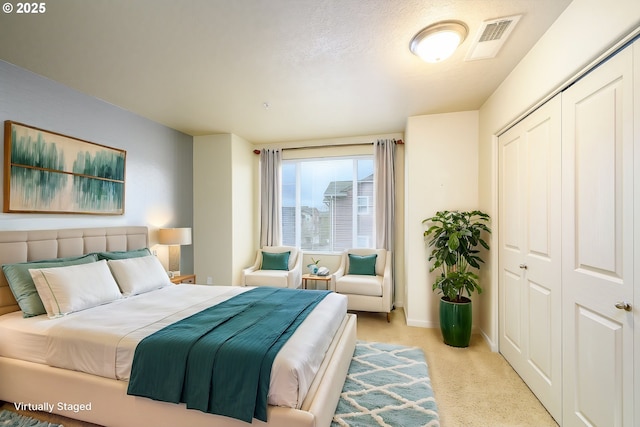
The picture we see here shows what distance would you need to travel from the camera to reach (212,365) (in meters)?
1.61

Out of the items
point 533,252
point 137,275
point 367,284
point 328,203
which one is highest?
point 328,203

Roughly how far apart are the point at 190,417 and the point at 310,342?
0.80 metres

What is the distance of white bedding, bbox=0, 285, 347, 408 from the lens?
5.12 ft

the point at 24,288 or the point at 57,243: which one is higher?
the point at 57,243

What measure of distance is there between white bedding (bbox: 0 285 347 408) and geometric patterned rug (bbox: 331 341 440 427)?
449mm

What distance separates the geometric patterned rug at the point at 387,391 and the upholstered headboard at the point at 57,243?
2.91 m

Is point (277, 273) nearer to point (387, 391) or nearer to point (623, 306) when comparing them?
point (387, 391)

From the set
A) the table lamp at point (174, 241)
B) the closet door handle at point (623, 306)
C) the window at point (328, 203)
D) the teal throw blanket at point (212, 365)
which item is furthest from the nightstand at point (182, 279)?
the closet door handle at point (623, 306)

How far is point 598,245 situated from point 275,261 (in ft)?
12.6

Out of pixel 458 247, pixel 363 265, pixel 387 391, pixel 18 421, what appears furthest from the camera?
pixel 363 265

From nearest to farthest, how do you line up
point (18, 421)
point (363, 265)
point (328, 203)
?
1. point (18, 421)
2. point (363, 265)
3. point (328, 203)

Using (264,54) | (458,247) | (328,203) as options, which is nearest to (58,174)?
(264,54)

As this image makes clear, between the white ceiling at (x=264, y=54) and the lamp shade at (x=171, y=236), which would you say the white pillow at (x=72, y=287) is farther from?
the white ceiling at (x=264, y=54)

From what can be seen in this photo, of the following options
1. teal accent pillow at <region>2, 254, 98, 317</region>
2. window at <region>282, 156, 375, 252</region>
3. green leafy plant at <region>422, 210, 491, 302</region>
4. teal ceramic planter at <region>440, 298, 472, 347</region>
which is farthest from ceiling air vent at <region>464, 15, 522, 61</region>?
teal accent pillow at <region>2, 254, 98, 317</region>
